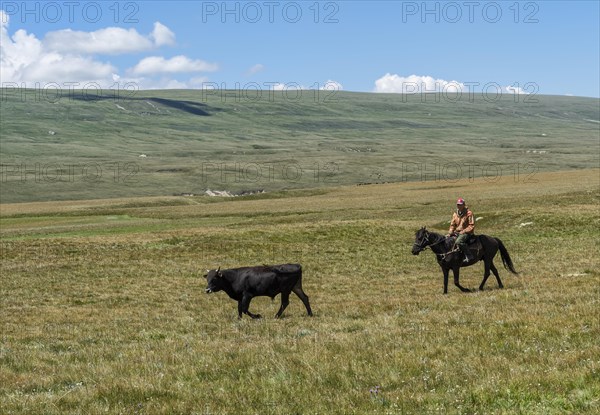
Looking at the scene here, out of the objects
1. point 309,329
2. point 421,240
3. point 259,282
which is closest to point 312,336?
point 309,329

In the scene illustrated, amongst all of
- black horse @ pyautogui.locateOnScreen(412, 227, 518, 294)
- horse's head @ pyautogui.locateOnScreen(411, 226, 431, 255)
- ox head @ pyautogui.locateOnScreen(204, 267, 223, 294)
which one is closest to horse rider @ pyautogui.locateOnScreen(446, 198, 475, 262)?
black horse @ pyautogui.locateOnScreen(412, 227, 518, 294)

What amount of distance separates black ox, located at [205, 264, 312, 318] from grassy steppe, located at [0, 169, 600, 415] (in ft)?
2.32

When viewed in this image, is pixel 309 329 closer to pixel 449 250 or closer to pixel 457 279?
pixel 457 279

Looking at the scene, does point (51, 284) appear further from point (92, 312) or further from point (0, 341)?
point (0, 341)

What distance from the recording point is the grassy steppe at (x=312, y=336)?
31.4ft

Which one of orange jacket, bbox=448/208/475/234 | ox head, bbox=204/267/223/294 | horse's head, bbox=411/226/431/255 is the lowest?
ox head, bbox=204/267/223/294

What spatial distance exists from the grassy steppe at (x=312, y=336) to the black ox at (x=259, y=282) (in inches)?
27.8

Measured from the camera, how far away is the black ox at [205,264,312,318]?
1998 centimetres

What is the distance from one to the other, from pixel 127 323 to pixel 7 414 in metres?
11.6

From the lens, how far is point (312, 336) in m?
15.1

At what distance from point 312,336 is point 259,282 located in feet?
16.9

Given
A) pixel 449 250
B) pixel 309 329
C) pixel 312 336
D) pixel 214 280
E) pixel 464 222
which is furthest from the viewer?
pixel 449 250

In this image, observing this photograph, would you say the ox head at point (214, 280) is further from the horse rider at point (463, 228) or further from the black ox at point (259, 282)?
the horse rider at point (463, 228)

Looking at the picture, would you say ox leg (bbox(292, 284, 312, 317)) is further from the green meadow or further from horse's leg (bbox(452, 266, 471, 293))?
horse's leg (bbox(452, 266, 471, 293))
